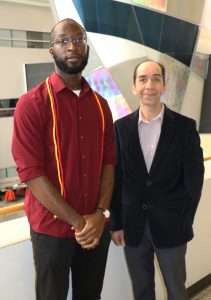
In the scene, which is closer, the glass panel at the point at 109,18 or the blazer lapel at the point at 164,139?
the blazer lapel at the point at 164,139

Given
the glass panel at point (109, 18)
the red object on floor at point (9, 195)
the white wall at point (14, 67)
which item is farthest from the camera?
the white wall at point (14, 67)

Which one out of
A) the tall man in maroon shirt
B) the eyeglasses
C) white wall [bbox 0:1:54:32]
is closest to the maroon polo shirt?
the tall man in maroon shirt

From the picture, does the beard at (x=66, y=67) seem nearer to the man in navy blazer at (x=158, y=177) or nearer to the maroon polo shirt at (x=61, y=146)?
the maroon polo shirt at (x=61, y=146)

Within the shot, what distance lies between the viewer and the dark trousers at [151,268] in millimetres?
1355

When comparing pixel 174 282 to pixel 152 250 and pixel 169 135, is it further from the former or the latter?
pixel 169 135

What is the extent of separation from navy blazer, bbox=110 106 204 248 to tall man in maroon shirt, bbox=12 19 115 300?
0.55 ft

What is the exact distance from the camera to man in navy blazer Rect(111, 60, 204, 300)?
1.29 meters

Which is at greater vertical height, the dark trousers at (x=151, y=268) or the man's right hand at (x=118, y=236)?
the man's right hand at (x=118, y=236)

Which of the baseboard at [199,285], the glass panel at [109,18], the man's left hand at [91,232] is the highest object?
the glass panel at [109,18]

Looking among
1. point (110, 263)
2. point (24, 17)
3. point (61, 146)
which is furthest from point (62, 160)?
point (24, 17)

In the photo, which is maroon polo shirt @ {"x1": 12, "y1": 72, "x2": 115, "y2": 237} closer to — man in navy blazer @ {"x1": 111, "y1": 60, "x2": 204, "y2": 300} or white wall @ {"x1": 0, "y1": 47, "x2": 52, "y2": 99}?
man in navy blazer @ {"x1": 111, "y1": 60, "x2": 204, "y2": 300}

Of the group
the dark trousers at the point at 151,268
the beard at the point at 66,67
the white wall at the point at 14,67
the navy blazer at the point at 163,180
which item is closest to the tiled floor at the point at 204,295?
the dark trousers at the point at 151,268

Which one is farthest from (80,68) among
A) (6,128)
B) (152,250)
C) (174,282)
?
(6,128)

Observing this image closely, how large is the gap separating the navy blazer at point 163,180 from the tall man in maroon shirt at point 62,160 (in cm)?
17
